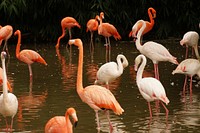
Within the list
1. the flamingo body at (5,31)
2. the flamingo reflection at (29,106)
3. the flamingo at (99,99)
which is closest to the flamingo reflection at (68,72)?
the flamingo reflection at (29,106)

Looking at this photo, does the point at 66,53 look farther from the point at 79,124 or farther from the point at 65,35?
the point at 79,124

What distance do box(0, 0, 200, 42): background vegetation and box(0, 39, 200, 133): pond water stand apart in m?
3.54

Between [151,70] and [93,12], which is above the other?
[93,12]

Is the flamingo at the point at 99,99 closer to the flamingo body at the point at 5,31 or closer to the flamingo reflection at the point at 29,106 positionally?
the flamingo reflection at the point at 29,106

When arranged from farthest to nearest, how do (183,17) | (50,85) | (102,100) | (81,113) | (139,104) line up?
1. (183,17)
2. (50,85)
3. (139,104)
4. (81,113)
5. (102,100)

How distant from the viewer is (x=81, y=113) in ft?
26.4

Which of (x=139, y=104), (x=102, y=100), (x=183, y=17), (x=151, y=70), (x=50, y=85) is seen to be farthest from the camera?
(x=183, y=17)

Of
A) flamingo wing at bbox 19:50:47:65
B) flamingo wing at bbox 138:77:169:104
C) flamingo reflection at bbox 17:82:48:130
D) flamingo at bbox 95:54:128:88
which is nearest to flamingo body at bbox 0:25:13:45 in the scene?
flamingo wing at bbox 19:50:47:65

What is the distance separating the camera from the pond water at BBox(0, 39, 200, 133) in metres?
7.32

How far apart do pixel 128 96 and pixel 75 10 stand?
29.9 ft

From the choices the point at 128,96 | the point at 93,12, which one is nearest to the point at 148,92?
the point at 128,96

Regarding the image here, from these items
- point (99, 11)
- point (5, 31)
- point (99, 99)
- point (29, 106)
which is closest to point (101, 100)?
point (99, 99)

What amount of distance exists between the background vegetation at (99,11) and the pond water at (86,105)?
3536 millimetres

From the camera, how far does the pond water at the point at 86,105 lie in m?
7.32
